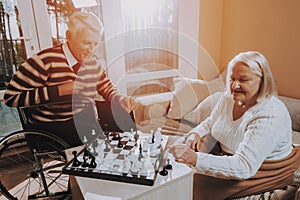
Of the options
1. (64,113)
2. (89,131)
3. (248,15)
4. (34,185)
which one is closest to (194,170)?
(89,131)

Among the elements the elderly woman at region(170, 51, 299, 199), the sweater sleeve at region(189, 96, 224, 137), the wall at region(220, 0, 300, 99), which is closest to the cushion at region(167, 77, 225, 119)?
the wall at region(220, 0, 300, 99)

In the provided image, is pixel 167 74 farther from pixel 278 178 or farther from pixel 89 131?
pixel 278 178

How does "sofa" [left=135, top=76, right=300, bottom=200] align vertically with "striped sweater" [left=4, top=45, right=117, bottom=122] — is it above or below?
below

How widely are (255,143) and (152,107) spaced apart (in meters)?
1.29

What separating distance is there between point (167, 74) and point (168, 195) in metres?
1.88

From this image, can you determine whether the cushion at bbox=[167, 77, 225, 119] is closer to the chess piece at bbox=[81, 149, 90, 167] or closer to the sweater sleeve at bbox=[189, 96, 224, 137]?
the sweater sleeve at bbox=[189, 96, 224, 137]

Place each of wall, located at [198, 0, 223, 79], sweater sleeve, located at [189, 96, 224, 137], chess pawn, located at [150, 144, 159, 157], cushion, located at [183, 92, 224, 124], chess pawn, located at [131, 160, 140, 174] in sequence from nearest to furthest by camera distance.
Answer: chess pawn, located at [131, 160, 140, 174] → chess pawn, located at [150, 144, 159, 157] → sweater sleeve, located at [189, 96, 224, 137] → cushion, located at [183, 92, 224, 124] → wall, located at [198, 0, 223, 79]

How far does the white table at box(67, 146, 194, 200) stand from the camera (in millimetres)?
1087

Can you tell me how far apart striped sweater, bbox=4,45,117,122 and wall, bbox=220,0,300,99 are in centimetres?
161

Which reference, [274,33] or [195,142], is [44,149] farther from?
[274,33]

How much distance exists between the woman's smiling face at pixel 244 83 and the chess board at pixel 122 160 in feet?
1.77

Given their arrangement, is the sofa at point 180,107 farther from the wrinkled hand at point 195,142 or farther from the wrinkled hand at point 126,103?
the wrinkled hand at point 195,142

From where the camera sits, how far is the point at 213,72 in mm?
3078

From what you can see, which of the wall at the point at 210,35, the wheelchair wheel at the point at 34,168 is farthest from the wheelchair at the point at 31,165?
the wall at the point at 210,35
